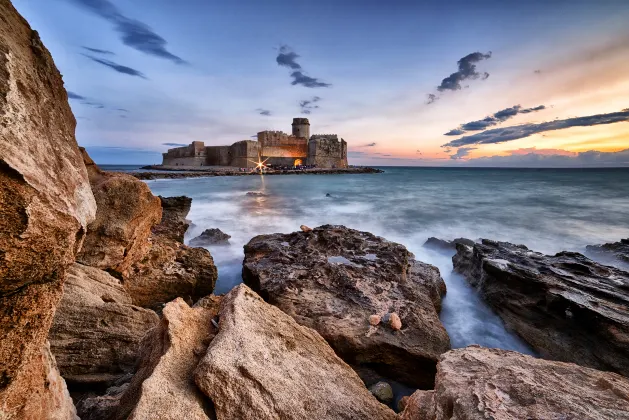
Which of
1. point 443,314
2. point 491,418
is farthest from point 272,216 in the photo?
point 491,418

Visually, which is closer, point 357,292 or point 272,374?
point 272,374

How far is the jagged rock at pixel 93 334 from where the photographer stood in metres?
2.08

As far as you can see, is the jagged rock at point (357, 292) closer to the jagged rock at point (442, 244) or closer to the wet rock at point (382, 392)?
the wet rock at point (382, 392)

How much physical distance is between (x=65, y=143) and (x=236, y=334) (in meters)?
1.43


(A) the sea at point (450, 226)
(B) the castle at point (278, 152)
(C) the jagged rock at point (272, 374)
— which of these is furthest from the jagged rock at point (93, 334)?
(B) the castle at point (278, 152)

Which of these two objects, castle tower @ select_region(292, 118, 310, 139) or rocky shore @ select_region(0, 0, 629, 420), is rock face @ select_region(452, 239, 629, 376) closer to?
rocky shore @ select_region(0, 0, 629, 420)

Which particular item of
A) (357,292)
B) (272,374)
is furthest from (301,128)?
(272,374)

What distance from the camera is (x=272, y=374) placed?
168cm

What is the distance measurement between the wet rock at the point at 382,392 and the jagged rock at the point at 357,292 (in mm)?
251

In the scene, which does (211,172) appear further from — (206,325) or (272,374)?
(272,374)

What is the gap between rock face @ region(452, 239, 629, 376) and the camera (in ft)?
10.5

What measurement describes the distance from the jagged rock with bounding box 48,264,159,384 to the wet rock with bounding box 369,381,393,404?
7.21 feet

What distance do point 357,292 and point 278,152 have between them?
48255mm

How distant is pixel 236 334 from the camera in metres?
1.82
